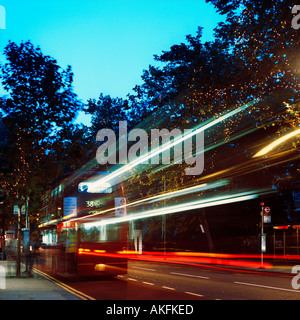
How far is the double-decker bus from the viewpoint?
59.6ft

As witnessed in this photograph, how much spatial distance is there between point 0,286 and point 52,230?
670 centimetres

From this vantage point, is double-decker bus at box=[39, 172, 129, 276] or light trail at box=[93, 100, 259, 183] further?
light trail at box=[93, 100, 259, 183]

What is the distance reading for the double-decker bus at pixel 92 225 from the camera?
18.2 m

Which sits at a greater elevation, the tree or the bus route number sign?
the tree

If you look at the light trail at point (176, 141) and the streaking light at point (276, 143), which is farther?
the streaking light at point (276, 143)

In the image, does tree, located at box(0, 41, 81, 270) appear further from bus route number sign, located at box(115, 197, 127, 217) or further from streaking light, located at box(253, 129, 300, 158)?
streaking light, located at box(253, 129, 300, 158)

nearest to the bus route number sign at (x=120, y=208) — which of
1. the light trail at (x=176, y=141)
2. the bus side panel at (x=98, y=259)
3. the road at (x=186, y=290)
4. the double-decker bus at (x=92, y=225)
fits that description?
the double-decker bus at (x=92, y=225)

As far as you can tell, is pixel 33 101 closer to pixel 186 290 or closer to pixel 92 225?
pixel 92 225

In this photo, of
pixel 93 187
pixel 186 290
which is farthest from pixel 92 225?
pixel 186 290

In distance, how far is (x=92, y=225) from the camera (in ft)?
60.2

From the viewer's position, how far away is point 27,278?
19.8 metres

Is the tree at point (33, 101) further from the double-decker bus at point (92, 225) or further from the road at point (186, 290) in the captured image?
the road at point (186, 290)

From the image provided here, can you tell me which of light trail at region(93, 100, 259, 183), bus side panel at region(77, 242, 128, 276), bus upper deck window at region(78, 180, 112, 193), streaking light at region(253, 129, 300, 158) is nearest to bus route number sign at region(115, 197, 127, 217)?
bus upper deck window at region(78, 180, 112, 193)
